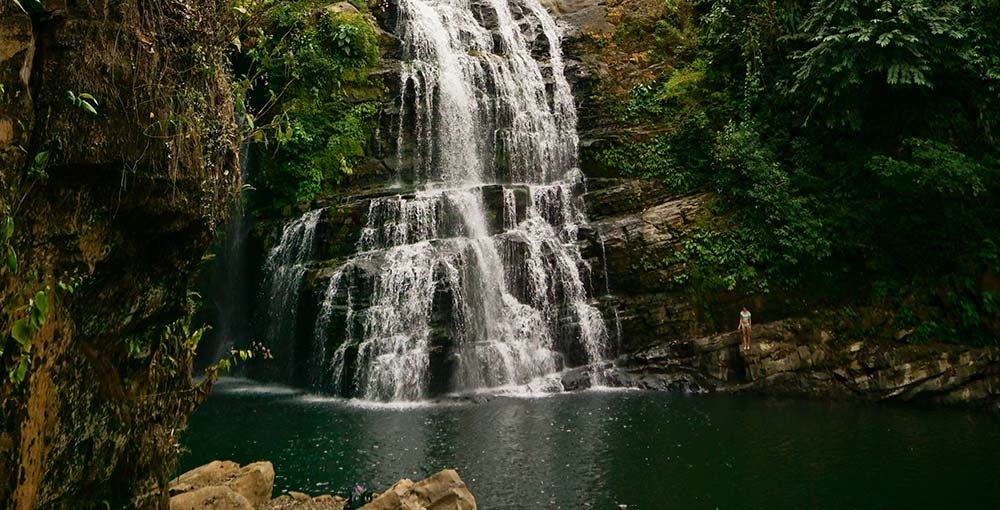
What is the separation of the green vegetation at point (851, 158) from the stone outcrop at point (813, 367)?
0.75m

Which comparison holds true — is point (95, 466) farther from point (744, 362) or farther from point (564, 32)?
point (564, 32)

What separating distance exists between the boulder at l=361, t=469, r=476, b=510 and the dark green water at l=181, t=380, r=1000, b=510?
1.30 meters

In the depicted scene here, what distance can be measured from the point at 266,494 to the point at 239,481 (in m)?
0.34

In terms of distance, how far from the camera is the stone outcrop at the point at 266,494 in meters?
5.86

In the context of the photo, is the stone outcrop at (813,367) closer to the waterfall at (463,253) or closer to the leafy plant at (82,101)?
the waterfall at (463,253)

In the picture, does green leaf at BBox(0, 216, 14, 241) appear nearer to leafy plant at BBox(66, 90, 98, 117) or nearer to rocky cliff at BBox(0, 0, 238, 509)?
rocky cliff at BBox(0, 0, 238, 509)

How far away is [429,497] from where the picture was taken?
6.52m

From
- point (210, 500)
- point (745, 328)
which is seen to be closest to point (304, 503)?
point (210, 500)

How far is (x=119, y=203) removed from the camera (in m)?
3.56

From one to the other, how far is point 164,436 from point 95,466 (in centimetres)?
65

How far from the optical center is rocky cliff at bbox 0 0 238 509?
9.55 feet

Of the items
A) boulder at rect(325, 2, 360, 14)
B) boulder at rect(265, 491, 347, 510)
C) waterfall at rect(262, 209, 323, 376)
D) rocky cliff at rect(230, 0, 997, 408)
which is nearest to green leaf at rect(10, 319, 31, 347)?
boulder at rect(265, 491, 347, 510)

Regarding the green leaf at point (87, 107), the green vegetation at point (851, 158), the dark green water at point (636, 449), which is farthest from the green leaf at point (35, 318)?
the green vegetation at point (851, 158)

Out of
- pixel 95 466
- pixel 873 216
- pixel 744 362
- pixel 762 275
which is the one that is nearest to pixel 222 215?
pixel 95 466
